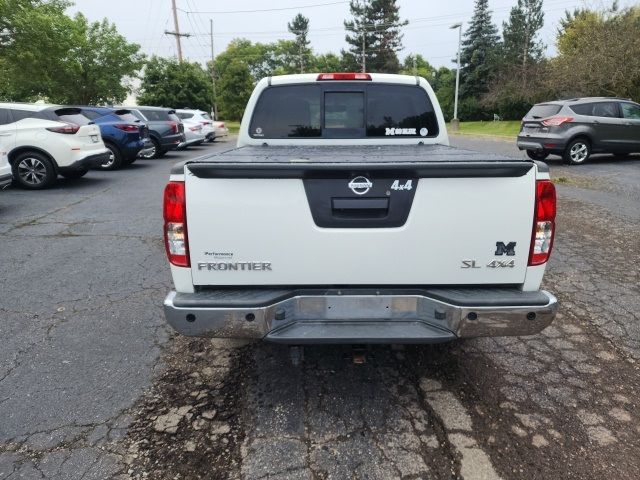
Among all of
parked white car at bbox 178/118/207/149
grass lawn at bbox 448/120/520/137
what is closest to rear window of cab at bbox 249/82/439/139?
parked white car at bbox 178/118/207/149

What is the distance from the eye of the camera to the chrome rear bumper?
8.43ft

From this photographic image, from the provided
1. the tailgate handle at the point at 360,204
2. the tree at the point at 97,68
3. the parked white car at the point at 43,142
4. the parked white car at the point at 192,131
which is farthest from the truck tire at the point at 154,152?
the tree at the point at 97,68

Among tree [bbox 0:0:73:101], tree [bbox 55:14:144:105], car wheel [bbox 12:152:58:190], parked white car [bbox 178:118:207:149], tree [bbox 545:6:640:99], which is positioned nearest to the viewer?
car wheel [bbox 12:152:58:190]

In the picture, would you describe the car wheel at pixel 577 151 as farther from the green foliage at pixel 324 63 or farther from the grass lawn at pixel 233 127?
the green foliage at pixel 324 63

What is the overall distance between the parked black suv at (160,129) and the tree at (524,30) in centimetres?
5003

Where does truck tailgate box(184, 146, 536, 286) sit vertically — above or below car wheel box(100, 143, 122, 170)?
above

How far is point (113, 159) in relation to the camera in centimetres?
1345

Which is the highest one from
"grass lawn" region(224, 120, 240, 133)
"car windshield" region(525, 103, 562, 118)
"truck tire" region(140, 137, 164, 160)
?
"car windshield" region(525, 103, 562, 118)

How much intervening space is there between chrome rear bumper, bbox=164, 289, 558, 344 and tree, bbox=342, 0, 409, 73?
6944 cm

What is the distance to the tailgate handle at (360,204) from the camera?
8.48ft

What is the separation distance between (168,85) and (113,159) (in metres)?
24.3

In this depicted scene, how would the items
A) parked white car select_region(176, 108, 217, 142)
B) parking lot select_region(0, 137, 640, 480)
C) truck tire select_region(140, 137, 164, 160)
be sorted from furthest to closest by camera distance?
parked white car select_region(176, 108, 217, 142) < truck tire select_region(140, 137, 164, 160) < parking lot select_region(0, 137, 640, 480)

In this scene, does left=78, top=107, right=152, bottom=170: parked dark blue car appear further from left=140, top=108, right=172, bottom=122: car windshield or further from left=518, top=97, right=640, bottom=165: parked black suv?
left=518, top=97, right=640, bottom=165: parked black suv

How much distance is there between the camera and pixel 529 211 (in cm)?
256
